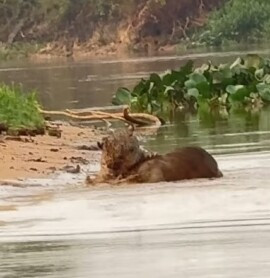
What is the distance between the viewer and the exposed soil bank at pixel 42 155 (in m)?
13.2

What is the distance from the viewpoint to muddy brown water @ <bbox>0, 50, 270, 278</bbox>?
23.9ft

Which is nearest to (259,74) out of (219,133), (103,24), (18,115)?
(219,133)

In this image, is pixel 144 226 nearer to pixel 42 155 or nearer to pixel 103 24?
pixel 42 155

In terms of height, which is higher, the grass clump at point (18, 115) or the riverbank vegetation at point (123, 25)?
the grass clump at point (18, 115)

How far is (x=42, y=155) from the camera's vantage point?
582 inches

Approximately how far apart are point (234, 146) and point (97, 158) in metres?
1.64

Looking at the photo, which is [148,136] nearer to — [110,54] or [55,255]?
[55,255]

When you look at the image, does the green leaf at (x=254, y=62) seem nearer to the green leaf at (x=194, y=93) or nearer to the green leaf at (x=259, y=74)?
the green leaf at (x=259, y=74)

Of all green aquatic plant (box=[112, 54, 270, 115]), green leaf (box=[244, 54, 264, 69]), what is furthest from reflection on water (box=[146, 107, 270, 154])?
green leaf (box=[244, 54, 264, 69])

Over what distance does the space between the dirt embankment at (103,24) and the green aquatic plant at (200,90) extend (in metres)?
48.4

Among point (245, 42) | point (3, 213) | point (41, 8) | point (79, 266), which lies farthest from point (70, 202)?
point (41, 8)

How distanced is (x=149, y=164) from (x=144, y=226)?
9.64 ft

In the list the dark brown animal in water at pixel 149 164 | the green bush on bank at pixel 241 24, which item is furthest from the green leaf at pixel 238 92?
the green bush on bank at pixel 241 24

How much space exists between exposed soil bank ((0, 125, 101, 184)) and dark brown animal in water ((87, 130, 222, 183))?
1215 mm
